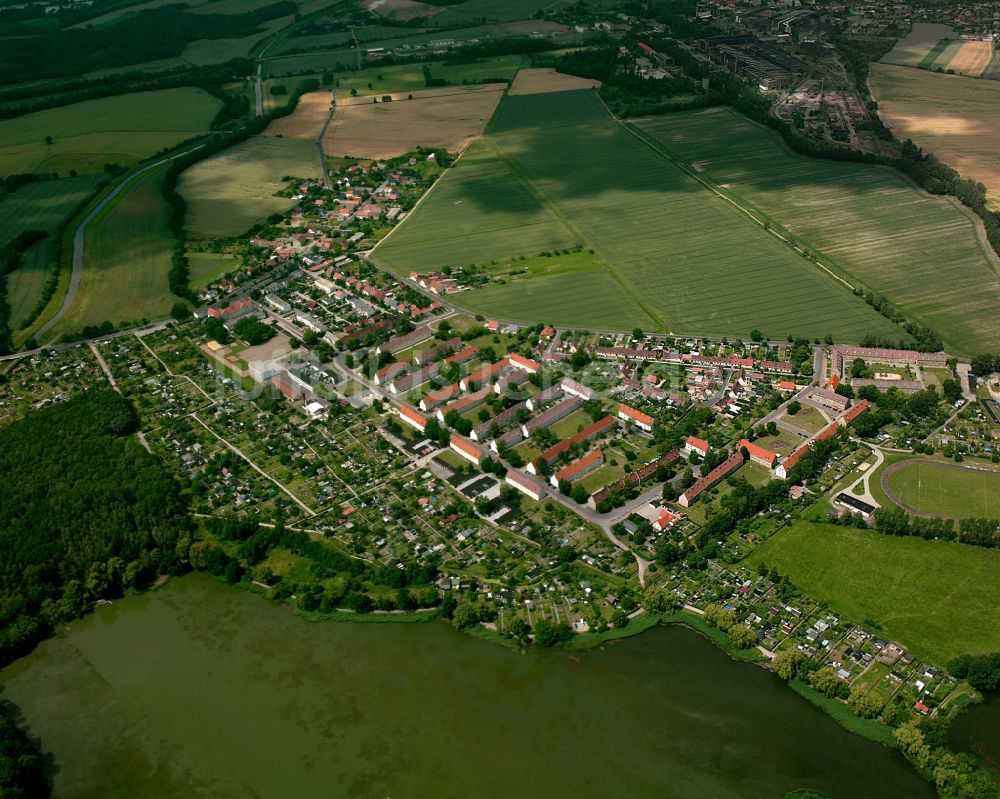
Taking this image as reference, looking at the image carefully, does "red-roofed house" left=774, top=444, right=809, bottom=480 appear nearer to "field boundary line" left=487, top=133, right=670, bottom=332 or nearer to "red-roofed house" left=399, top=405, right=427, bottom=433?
"field boundary line" left=487, top=133, right=670, bottom=332

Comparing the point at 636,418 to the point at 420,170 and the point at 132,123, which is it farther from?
the point at 132,123

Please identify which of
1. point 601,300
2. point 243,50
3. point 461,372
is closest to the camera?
point 461,372

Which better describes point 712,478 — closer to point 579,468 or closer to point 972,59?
point 579,468

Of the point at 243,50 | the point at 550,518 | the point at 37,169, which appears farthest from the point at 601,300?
the point at 243,50

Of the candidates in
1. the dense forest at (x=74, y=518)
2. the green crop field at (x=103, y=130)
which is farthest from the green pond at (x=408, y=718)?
the green crop field at (x=103, y=130)

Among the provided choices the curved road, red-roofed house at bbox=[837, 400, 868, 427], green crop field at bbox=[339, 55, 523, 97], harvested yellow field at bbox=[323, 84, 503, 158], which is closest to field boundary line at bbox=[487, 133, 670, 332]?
harvested yellow field at bbox=[323, 84, 503, 158]

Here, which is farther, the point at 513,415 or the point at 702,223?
the point at 702,223
